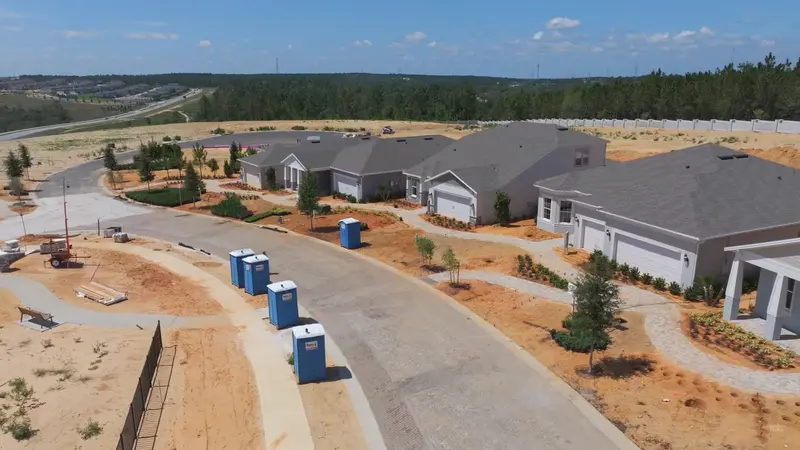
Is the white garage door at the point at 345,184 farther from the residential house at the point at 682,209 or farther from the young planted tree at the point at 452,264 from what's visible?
the young planted tree at the point at 452,264

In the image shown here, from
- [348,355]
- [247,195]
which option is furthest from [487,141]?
[348,355]

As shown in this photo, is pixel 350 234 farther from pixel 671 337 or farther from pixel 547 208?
pixel 671 337

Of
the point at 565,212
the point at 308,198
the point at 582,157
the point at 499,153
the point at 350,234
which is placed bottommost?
the point at 350,234

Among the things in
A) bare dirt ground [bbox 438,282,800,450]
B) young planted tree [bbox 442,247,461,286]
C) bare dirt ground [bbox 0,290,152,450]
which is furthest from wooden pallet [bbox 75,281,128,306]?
bare dirt ground [bbox 438,282,800,450]

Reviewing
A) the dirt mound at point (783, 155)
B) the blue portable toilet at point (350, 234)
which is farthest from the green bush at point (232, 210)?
the dirt mound at point (783, 155)

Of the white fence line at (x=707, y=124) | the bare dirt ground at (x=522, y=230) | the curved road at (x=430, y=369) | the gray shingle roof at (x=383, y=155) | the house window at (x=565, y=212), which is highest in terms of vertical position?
the white fence line at (x=707, y=124)

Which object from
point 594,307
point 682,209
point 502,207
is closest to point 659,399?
point 594,307
